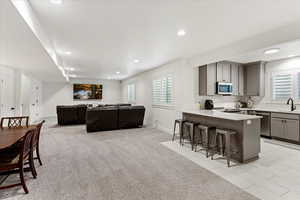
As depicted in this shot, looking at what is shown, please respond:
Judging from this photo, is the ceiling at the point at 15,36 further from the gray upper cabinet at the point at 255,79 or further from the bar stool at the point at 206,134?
the gray upper cabinet at the point at 255,79

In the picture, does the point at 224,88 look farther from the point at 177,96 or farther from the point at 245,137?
the point at 245,137

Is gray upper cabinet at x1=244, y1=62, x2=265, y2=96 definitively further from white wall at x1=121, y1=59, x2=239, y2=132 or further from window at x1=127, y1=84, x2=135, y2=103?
window at x1=127, y1=84, x2=135, y2=103

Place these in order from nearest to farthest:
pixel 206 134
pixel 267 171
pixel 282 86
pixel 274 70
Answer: pixel 267 171
pixel 206 134
pixel 282 86
pixel 274 70

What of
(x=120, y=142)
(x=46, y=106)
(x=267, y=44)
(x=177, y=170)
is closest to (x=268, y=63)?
(x=267, y=44)

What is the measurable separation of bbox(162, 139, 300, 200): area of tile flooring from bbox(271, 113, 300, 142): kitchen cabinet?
360 millimetres

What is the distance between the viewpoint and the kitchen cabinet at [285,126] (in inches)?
153

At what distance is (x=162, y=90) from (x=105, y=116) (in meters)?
2.38

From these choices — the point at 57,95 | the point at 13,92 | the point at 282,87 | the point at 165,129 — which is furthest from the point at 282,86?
the point at 57,95

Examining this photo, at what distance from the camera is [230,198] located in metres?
1.90

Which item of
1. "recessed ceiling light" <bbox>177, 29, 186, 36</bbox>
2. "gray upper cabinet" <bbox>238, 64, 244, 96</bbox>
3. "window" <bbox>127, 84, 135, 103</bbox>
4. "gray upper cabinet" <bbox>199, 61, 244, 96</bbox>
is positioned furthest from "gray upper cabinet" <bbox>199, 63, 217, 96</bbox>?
"window" <bbox>127, 84, 135, 103</bbox>

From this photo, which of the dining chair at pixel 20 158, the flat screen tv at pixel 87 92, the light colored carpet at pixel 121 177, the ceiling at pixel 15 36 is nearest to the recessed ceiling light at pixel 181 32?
the ceiling at pixel 15 36

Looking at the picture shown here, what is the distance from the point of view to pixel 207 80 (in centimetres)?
480

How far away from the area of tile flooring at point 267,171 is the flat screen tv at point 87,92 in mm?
8015

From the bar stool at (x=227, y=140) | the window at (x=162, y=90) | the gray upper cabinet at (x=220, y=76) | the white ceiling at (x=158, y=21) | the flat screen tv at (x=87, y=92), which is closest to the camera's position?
the white ceiling at (x=158, y=21)
